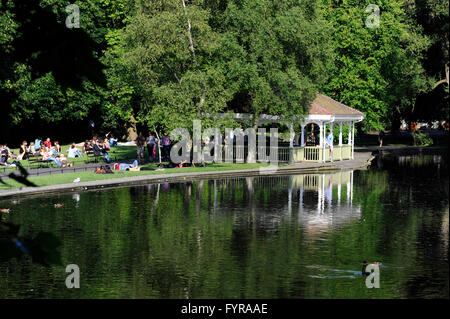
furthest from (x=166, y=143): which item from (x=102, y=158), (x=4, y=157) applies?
(x=4, y=157)

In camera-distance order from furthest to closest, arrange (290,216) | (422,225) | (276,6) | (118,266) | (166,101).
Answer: (276,6), (166,101), (290,216), (422,225), (118,266)

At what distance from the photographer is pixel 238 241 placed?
20.0m

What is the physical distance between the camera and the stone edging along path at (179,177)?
30219mm

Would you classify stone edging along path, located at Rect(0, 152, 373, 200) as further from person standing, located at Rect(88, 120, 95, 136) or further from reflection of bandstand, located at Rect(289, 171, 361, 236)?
person standing, located at Rect(88, 120, 95, 136)

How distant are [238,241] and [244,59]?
963 inches

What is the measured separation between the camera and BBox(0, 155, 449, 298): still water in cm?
1477

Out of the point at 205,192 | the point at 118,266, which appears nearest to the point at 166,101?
the point at 205,192

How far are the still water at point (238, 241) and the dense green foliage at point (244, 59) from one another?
4.95 m

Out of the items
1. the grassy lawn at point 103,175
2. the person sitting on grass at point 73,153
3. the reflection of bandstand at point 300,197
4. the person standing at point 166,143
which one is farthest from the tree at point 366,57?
the person sitting on grass at point 73,153

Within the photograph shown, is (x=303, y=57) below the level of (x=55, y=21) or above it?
above

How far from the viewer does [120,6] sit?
195 feet

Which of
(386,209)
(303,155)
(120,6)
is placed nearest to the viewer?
(386,209)
